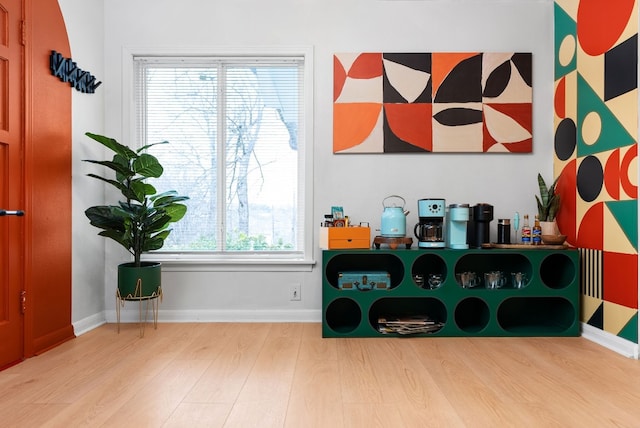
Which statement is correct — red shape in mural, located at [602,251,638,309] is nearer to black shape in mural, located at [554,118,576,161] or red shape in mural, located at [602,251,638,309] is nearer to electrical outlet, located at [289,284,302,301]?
black shape in mural, located at [554,118,576,161]

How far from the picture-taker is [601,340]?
8.67 ft

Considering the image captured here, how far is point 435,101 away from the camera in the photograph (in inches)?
126

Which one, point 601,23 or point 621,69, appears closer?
point 621,69

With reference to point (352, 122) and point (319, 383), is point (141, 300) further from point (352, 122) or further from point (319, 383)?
point (352, 122)

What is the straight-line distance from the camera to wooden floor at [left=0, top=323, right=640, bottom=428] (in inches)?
65.4

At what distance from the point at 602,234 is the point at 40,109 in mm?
3507

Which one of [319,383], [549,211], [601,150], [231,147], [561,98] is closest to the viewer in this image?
[319,383]

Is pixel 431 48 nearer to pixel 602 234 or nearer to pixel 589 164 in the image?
pixel 589 164

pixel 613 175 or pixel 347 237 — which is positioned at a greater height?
pixel 613 175

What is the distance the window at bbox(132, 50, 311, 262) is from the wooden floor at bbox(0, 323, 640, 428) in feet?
2.73

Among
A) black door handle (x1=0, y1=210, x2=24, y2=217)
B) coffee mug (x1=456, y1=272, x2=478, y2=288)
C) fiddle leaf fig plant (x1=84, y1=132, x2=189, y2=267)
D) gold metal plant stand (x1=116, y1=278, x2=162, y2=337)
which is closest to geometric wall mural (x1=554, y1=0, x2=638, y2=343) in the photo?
coffee mug (x1=456, y1=272, x2=478, y2=288)

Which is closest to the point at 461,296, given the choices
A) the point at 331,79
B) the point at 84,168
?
the point at 331,79

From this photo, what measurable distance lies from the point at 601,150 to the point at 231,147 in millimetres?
2558

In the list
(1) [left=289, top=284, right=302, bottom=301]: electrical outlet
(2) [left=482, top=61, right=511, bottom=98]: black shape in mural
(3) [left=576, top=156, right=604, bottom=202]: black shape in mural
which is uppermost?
(2) [left=482, top=61, right=511, bottom=98]: black shape in mural
